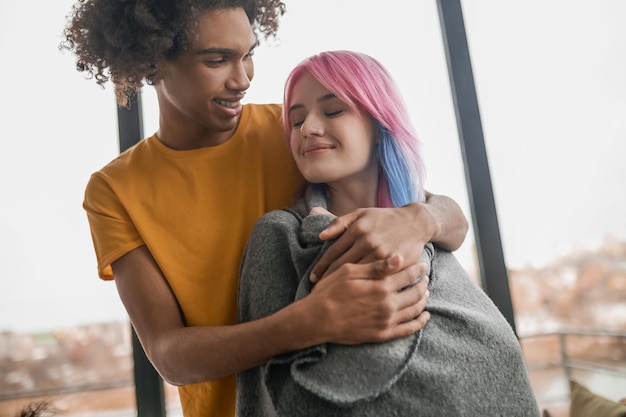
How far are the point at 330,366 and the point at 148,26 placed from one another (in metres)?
0.90

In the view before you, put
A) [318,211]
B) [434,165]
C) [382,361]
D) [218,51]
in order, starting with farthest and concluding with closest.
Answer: [434,165]
[218,51]
[318,211]
[382,361]

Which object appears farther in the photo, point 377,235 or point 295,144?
point 295,144

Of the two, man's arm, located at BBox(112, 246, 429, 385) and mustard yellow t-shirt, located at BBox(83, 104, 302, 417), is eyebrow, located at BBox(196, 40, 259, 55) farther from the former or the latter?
man's arm, located at BBox(112, 246, 429, 385)

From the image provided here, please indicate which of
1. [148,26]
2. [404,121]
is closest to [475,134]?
[404,121]

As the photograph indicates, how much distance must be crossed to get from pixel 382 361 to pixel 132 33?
0.98m

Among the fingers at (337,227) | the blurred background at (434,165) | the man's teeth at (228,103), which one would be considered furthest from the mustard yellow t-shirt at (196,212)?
the blurred background at (434,165)

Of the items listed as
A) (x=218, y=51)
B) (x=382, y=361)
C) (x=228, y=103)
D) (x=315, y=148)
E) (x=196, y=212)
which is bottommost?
(x=382, y=361)

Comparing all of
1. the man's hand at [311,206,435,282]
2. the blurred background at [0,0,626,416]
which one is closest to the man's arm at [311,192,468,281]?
the man's hand at [311,206,435,282]

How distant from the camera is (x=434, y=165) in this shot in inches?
73.9

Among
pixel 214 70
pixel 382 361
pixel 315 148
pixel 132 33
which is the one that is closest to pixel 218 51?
pixel 214 70

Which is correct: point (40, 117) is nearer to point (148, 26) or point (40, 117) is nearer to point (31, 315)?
point (31, 315)

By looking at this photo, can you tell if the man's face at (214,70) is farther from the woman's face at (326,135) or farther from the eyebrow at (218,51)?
the woman's face at (326,135)

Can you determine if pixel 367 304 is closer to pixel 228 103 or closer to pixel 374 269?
pixel 374 269

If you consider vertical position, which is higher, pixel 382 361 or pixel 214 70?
pixel 214 70
